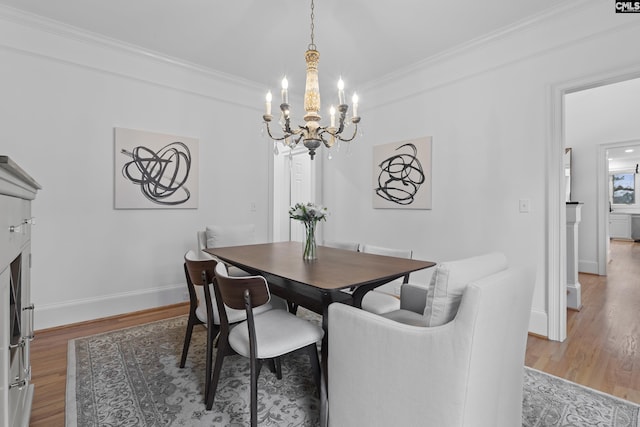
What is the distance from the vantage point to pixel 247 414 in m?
1.62

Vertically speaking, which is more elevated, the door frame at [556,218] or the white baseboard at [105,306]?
the door frame at [556,218]

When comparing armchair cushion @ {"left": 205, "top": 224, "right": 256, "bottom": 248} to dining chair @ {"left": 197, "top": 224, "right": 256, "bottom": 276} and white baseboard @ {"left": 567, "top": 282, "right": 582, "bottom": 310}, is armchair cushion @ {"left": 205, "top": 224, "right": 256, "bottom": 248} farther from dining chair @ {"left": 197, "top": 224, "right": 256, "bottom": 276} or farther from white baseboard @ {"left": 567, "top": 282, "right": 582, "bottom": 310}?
white baseboard @ {"left": 567, "top": 282, "right": 582, "bottom": 310}

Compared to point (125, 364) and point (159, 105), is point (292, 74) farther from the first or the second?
point (125, 364)

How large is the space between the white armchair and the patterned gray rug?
1.44 ft

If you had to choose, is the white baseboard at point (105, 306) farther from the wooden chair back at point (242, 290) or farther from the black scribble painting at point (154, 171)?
the wooden chair back at point (242, 290)

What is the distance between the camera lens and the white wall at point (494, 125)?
7.95 ft

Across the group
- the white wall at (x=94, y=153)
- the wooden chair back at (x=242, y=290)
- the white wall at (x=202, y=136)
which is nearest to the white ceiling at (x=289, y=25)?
the white wall at (x=202, y=136)

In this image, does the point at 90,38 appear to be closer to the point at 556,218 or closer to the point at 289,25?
the point at 289,25

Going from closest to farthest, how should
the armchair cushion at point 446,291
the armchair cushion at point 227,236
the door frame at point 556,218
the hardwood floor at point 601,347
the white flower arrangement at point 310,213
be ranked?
the armchair cushion at point 446,291 < the hardwood floor at point 601,347 < the white flower arrangement at point 310,213 < the door frame at point 556,218 < the armchair cushion at point 227,236

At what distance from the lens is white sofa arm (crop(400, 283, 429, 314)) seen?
1.89 metres

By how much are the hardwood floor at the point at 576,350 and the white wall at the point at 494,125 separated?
13.9 inches

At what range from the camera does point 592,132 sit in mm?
4699

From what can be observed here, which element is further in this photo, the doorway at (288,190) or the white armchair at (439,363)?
the doorway at (288,190)

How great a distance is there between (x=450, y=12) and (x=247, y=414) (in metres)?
3.21
